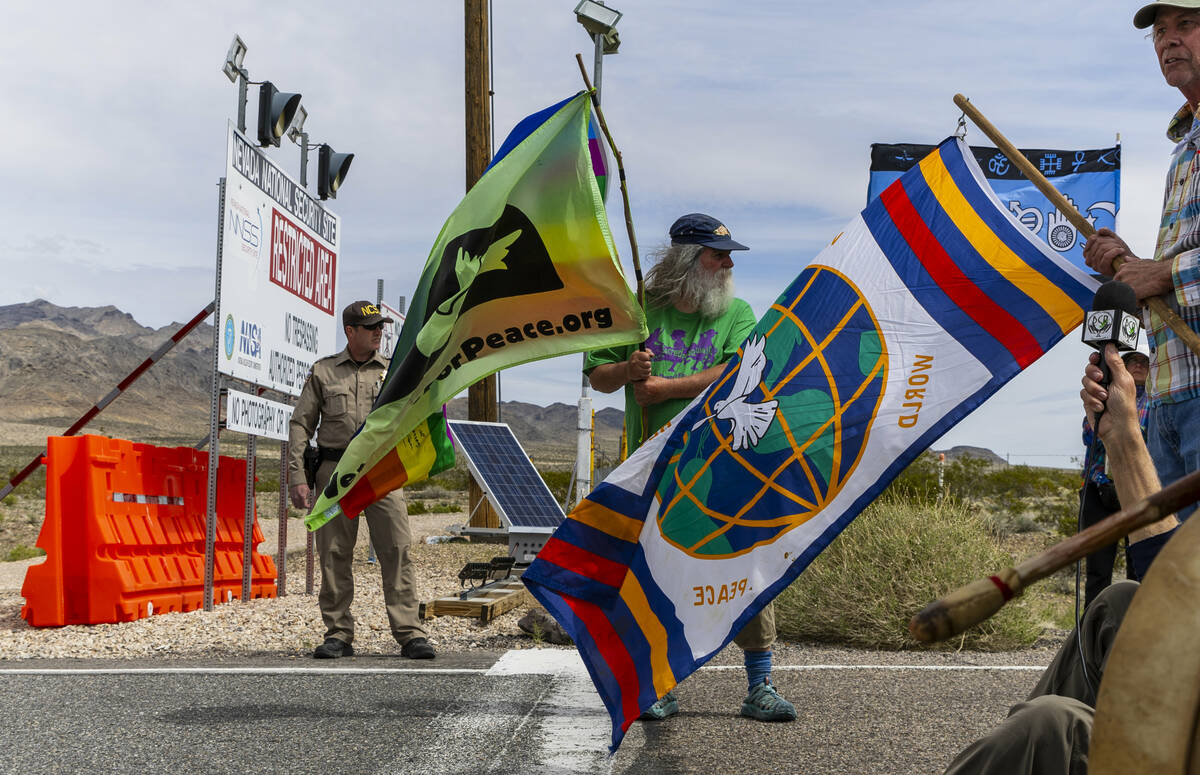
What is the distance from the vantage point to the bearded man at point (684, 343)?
494 cm

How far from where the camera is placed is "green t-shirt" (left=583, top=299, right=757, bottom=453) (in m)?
5.11

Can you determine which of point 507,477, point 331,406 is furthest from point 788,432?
point 507,477

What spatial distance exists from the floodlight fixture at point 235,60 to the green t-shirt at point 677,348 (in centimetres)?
593

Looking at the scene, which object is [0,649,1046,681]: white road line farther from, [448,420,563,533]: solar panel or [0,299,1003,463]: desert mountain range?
[0,299,1003,463]: desert mountain range

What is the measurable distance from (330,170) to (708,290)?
7601 mm

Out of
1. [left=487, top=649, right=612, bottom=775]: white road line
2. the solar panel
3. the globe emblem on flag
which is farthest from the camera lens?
the solar panel

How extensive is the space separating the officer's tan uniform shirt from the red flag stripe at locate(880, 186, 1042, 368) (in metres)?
4.49

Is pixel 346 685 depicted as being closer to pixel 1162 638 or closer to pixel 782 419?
pixel 782 419

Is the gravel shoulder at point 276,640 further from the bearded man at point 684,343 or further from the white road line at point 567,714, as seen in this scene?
the bearded man at point 684,343

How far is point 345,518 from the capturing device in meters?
7.27

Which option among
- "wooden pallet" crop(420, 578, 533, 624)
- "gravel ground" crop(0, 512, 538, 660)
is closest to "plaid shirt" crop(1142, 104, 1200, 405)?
"gravel ground" crop(0, 512, 538, 660)

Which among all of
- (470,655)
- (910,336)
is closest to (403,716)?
(470,655)

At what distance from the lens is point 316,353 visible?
11.5 m

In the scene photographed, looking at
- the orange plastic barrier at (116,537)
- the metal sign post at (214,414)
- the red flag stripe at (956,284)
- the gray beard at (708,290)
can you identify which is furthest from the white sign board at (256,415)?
the red flag stripe at (956,284)
